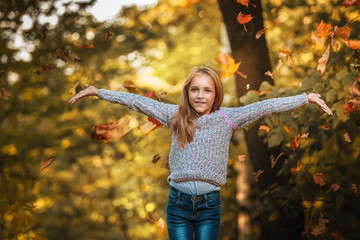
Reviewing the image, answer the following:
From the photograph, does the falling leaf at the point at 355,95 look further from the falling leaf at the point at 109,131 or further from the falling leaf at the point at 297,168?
the falling leaf at the point at 109,131

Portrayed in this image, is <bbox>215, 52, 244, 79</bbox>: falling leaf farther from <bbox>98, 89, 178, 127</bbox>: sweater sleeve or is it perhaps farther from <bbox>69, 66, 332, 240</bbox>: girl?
<bbox>98, 89, 178, 127</bbox>: sweater sleeve

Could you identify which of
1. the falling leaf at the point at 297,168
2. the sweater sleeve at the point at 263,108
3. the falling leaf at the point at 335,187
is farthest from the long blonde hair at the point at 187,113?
the falling leaf at the point at 335,187

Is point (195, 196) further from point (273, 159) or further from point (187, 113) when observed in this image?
point (273, 159)

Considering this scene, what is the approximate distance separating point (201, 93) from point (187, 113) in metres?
0.16

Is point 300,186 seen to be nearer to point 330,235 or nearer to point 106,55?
point 330,235

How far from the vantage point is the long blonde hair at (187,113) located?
101 inches

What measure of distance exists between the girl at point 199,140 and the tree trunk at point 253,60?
1.44m

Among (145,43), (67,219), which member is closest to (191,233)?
(145,43)

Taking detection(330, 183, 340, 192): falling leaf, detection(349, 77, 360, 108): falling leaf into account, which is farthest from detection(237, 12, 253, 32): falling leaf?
detection(330, 183, 340, 192): falling leaf

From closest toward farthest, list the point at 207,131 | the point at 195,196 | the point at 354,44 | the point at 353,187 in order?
the point at 195,196, the point at 207,131, the point at 354,44, the point at 353,187

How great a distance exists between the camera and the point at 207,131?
2.62m

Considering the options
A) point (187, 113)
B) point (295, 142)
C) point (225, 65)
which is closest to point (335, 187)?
point (295, 142)

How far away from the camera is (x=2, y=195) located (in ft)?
14.8

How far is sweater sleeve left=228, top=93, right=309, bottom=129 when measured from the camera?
258cm
